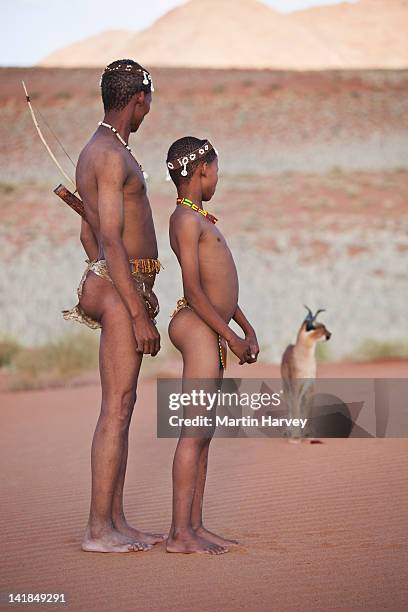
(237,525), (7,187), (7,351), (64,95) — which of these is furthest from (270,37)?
(237,525)

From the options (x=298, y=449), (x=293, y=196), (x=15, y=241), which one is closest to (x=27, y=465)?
(x=298, y=449)

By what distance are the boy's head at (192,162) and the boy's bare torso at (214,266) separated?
0.60ft

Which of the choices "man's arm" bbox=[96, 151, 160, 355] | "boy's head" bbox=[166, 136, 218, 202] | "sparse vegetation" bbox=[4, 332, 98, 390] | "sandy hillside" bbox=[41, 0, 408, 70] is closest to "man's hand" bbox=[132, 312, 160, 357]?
"man's arm" bbox=[96, 151, 160, 355]

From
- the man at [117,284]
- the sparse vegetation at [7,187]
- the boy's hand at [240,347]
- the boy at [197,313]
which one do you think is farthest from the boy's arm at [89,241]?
the sparse vegetation at [7,187]

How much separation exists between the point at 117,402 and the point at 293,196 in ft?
98.7

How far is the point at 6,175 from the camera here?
4372 centimetres

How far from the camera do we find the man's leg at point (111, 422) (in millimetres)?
5746

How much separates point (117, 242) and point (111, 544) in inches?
59.1

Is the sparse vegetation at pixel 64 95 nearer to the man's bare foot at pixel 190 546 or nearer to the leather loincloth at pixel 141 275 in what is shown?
the leather loincloth at pixel 141 275

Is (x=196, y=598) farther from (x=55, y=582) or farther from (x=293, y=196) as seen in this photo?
(x=293, y=196)

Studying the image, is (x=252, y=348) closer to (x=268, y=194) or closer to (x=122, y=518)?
(x=122, y=518)

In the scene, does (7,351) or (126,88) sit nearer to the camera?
(126,88)

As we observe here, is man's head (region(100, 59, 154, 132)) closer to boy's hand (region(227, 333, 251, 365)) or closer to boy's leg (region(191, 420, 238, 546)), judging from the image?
boy's hand (region(227, 333, 251, 365))

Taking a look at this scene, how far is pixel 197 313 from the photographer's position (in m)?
5.74
